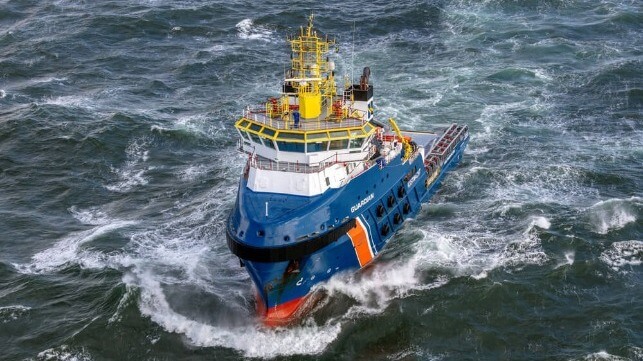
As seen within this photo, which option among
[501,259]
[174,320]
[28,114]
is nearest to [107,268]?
[174,320]

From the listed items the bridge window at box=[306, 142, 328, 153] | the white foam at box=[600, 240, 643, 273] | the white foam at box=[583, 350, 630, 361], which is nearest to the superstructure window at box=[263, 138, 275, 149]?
the bridge window at box=[306, 142, 328, 153]

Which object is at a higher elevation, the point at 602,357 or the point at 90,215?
the point at 90,215

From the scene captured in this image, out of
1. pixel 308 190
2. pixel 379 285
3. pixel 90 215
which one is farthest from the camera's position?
pixel 90 215

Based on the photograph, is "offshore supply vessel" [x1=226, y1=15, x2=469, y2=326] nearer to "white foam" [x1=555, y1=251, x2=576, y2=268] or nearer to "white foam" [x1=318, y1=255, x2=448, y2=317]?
"white foam" [x1=318, y1=255, x2=448, y2=317]

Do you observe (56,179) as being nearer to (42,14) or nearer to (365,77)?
(365,77)

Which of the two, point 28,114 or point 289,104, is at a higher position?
point 289,104

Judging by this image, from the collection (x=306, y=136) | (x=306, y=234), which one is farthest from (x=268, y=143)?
(x=306, y=234)

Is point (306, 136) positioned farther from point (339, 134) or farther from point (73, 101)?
point (73, 101)
